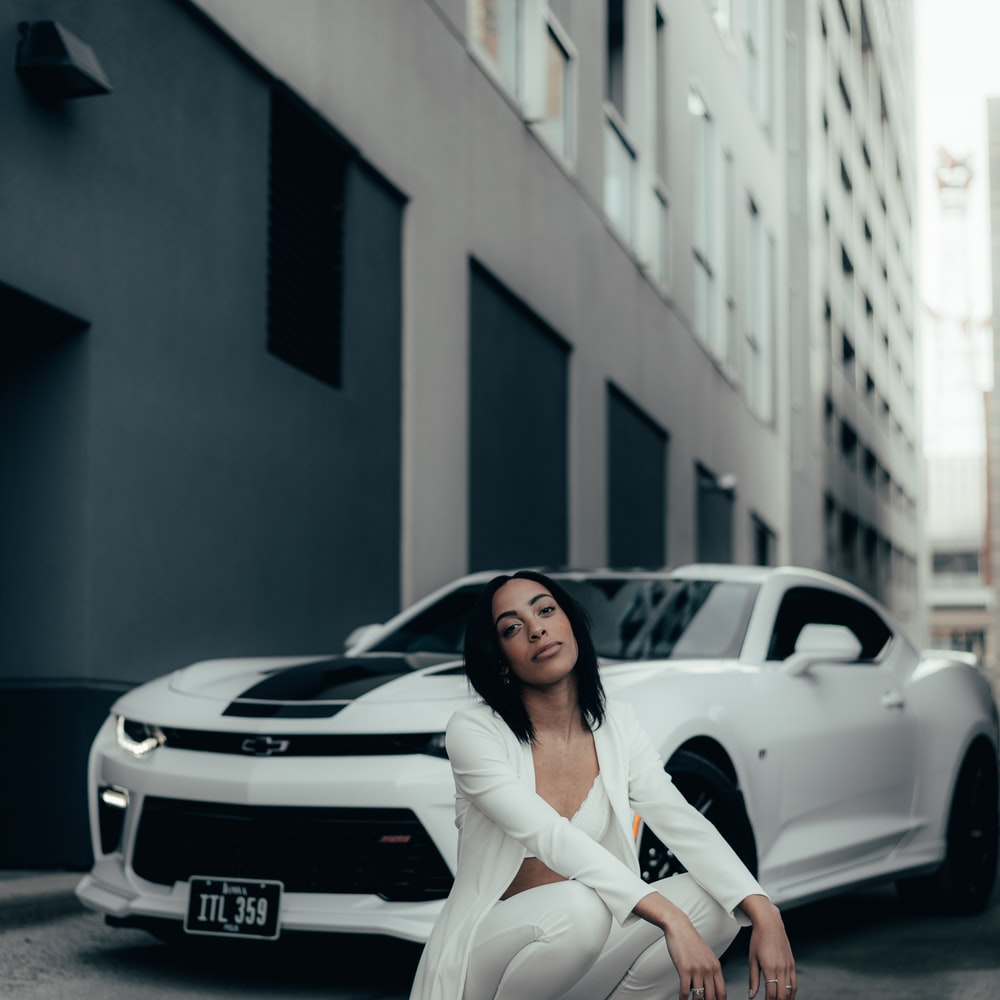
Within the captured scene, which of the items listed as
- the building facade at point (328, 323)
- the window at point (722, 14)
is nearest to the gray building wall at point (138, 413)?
the building facade at point (328, 323)

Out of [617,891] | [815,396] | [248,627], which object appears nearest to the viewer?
[617,891]

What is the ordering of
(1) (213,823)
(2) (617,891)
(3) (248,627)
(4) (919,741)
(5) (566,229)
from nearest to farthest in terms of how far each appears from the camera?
(2) (617,891) < (1) (213,823) < (4) (919,741) < (3) (248,627) < (5) (566,229)

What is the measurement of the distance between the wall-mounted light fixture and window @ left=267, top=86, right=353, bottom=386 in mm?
2305

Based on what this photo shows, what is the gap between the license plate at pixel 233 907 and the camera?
4.49m

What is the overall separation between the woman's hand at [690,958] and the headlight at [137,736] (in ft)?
7.63

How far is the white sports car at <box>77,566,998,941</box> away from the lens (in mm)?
4539

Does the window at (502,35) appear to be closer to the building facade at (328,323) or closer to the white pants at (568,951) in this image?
the building facade at (328,323)

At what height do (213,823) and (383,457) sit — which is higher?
(383,457)

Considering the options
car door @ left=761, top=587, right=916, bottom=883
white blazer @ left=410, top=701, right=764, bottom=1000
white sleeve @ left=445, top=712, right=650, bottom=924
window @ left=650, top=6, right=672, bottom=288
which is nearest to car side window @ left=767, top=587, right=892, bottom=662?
car door @ left=761, top=587, right=916, bottom=883

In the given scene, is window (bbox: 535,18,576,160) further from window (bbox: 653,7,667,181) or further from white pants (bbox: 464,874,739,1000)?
white pants (bbox: 464,874,739,1000)

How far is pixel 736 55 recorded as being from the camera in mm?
24562

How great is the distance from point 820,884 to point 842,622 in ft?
4.94

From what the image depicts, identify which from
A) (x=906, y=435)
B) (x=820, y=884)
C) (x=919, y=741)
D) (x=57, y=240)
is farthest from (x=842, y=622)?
(x=906, y=435)

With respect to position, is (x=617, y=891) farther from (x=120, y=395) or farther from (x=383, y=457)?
(x=383, y=457)
